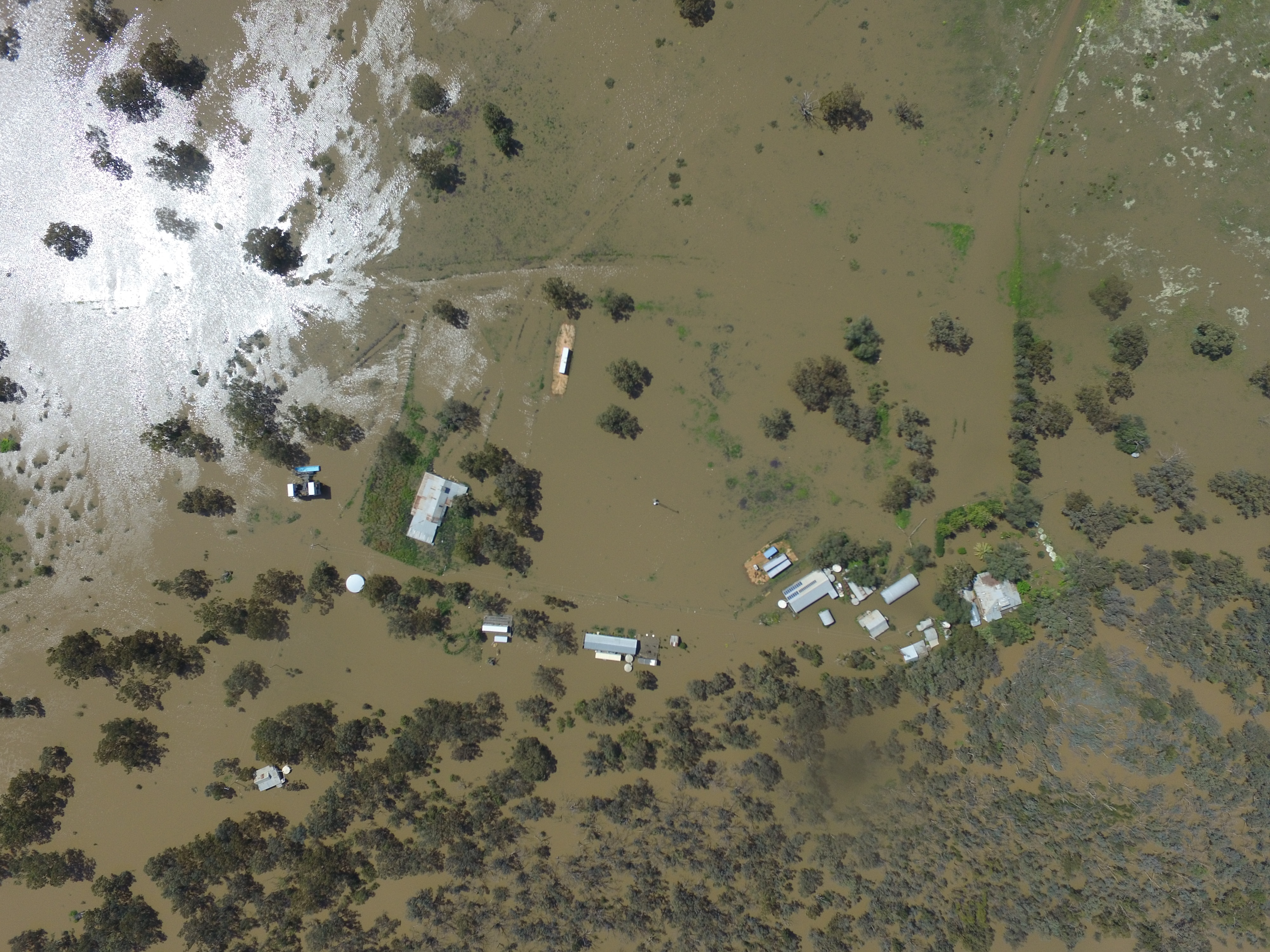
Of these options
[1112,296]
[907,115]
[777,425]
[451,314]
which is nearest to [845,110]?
[907,115]

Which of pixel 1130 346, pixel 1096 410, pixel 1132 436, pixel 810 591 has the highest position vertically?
pixel 1130 346

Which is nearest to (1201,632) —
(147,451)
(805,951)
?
(805,951)

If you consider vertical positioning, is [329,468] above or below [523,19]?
below

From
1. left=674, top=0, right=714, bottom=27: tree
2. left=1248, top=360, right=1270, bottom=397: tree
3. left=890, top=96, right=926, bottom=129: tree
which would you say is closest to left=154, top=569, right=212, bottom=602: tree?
left=674, top=0, right=714, bottom=27: tree

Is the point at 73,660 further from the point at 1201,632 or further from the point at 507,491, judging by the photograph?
the point at 1201,632

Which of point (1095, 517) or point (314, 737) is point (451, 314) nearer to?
point (314, 737)

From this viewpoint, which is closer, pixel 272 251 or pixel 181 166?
pixel 272 251
